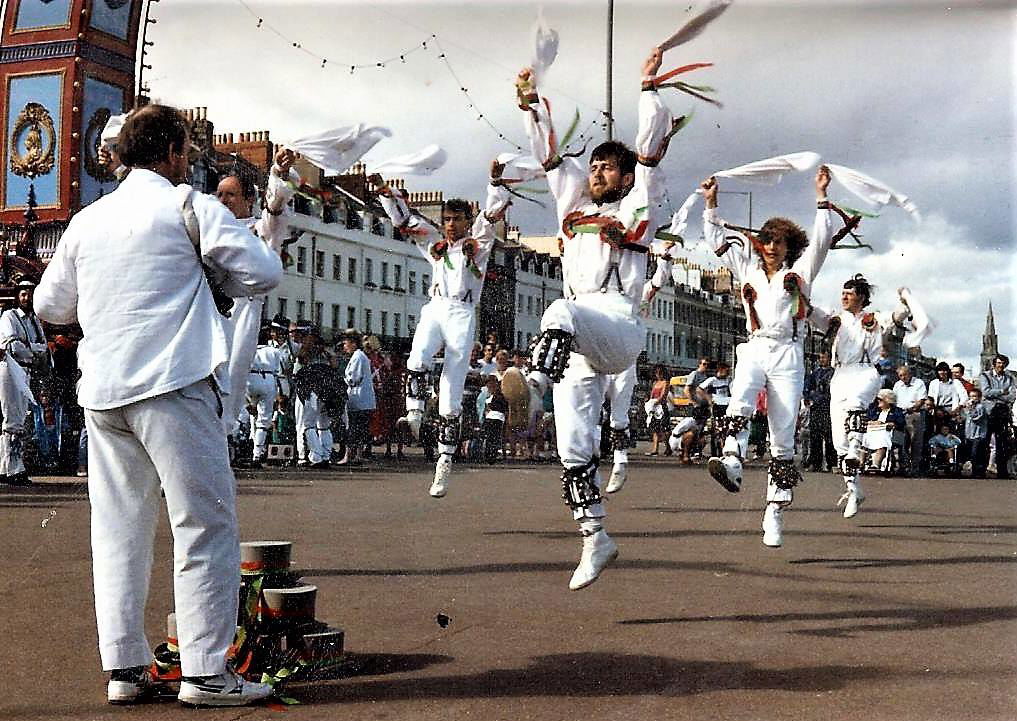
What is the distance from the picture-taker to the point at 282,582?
15.9 ft

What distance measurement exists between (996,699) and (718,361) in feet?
59.9

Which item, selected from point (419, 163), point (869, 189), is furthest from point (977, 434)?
point (419, 163)

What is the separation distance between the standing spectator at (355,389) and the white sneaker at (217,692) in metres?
14.7

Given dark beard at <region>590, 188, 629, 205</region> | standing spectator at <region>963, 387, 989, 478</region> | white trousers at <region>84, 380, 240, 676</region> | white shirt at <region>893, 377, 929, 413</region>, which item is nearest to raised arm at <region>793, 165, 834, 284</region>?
dark beard at <region>590, 188, 629, 205</region>

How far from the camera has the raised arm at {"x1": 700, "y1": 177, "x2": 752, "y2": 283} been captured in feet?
29.9

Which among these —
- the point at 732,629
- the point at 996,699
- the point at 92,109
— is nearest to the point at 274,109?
the point at 732,629

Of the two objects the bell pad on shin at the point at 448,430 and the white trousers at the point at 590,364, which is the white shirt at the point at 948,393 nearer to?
the bell pad on shin at the point at 448,430

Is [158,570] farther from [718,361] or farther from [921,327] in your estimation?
[718,361]

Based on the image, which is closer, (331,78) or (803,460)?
(331,78)

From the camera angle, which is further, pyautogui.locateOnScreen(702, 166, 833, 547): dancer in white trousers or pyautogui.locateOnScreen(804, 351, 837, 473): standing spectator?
pyautogui.locateOnScreen(804, 351, 837, 473): standing spectator

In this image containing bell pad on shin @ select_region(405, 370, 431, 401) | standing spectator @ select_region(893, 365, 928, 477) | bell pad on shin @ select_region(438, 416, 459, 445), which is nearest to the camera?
bell pad on shin @ select_region(438, 416, 459, 445)

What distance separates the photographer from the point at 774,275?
934cm

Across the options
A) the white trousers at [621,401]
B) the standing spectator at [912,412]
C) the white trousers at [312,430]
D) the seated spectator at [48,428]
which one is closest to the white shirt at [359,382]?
the white trousers at [312,430]

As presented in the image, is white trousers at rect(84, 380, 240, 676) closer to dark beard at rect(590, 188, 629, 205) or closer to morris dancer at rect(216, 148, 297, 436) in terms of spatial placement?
dark beard at rect(590, 188, 629, 205)
